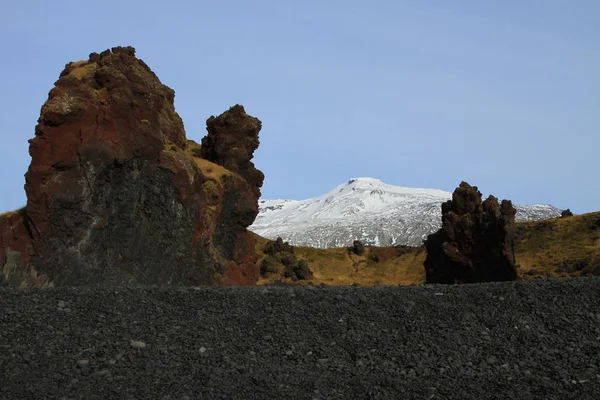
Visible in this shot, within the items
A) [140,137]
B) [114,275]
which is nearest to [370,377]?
[114,275]

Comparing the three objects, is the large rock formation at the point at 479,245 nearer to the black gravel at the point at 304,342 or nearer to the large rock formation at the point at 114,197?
the large rock formation at the point at 114,197

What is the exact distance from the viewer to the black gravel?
10.9 meters

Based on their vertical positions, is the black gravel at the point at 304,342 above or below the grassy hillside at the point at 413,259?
below

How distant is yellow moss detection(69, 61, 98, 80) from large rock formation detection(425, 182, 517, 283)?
90.1ft

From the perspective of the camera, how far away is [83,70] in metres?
35.7

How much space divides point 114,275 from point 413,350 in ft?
74.3

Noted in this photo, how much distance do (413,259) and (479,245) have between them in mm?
27706

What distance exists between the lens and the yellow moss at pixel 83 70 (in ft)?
115

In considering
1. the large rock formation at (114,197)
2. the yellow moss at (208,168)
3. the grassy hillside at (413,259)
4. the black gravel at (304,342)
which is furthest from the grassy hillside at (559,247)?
the black gravel at (304,342)

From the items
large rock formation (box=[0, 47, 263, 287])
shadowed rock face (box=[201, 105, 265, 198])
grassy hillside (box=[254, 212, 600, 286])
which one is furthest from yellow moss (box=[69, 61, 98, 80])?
grassy hillside (box=[254, 212, 600, 286])

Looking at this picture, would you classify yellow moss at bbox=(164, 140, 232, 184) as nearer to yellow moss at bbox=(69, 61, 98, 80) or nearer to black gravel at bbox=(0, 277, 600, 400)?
yellow moss at bbox=(69, 61, 98, 80)

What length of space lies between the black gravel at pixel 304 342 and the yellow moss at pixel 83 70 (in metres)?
22.3

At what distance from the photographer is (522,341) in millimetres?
12977

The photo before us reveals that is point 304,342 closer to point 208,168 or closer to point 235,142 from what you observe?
point 208,168
